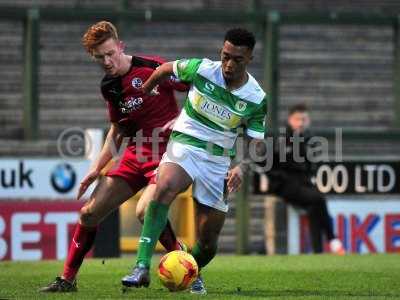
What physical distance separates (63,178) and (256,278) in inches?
190

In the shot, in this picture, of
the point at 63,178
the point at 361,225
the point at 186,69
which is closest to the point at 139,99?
the point at 186,69

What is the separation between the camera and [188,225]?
15477 millimetres

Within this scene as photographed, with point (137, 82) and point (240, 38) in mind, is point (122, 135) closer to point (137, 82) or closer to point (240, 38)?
point (137, 82)

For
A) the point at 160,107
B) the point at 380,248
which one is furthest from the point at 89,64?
the point at 160,107

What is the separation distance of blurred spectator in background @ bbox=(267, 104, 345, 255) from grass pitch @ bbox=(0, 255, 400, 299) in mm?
1284

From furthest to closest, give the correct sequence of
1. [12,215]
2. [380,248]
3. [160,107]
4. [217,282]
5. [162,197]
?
[380,248], [12,215], [217,282], [160,107], [162,197]

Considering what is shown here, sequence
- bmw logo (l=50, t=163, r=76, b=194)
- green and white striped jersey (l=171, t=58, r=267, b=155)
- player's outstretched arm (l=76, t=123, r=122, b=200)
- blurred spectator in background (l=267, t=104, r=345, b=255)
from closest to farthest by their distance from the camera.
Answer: green and white striped jersey (l=171, t=58, r=267, b=155)
player's outstretched arm (l=76, t=123, r=122, b=200)
bmw logo (l=50, t=163, r=76, b=194)
blurred spectator in background (l=267, t=104, r=345, b=255)

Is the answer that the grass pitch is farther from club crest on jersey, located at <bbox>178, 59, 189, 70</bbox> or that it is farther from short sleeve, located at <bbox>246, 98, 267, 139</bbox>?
club crest on jersey, located at <bbox>178, 59, 189, 70</bbox>

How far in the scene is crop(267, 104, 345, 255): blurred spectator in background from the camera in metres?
15.5

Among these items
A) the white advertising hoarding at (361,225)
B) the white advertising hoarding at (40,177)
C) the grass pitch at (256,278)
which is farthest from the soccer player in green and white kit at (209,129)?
the white advertising hoarding at (361,225)

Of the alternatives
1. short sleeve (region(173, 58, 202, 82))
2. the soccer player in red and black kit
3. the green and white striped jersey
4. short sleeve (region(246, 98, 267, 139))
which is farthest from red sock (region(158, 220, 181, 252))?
short sleeve (region(173, 58, 202, 82))

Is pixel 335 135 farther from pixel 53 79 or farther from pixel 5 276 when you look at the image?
pixel 5 276

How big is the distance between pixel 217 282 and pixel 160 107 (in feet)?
5.75

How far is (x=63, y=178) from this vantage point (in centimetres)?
1487
